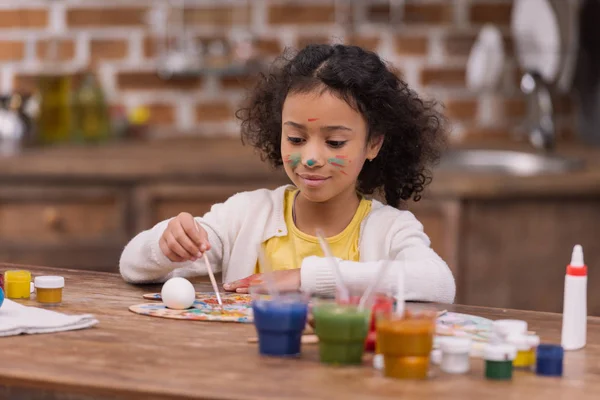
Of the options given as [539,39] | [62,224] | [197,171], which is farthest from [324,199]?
[539,39]

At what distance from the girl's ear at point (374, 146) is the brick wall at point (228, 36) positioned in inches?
69.4

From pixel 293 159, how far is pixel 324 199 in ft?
0.32

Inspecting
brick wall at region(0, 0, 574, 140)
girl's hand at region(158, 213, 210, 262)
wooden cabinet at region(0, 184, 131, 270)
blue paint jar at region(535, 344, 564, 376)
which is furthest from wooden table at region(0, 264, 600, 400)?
brick wall at region(0, 0, 574, 140)

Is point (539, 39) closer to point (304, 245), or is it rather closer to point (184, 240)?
point (304, 245)

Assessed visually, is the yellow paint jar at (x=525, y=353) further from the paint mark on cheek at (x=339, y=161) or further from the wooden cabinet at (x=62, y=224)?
the wooden cabinet at (x=62, y=224)

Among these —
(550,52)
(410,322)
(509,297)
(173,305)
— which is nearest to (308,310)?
(410,322)

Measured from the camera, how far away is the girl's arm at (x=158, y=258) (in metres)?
1.86

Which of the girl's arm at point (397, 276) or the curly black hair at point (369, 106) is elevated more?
the curly black hair at point (369, 106)

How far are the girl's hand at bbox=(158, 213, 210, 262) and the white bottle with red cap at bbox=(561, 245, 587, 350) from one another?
58 centimetres

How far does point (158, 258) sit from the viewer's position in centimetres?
185

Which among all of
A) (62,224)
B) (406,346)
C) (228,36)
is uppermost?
(228,36)

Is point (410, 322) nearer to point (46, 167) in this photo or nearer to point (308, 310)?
point (308, 310)

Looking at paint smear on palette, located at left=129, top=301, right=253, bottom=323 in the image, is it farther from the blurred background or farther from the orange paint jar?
the blurred background

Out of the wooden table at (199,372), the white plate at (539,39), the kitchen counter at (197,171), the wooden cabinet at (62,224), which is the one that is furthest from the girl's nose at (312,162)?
the white plate at (539,39)
